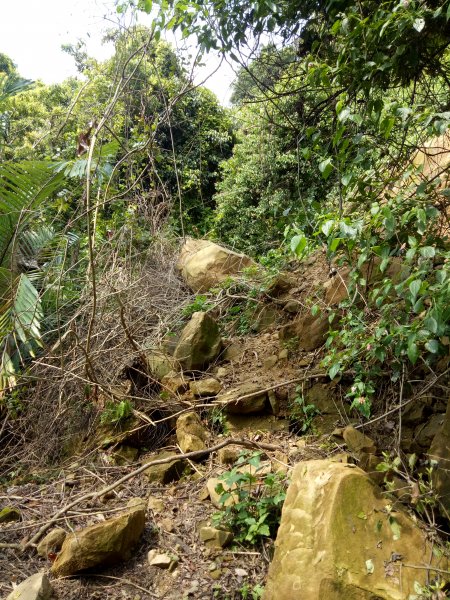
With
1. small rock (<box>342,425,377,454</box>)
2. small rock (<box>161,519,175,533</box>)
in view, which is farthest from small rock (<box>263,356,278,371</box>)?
small rock (<box>161,519,175,533</box>)

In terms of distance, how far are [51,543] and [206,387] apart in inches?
63.2

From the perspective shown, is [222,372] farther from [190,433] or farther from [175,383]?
→ [190,433]

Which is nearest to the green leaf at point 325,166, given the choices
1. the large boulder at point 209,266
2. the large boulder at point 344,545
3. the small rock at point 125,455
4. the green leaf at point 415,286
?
the green leaf at point 415,286

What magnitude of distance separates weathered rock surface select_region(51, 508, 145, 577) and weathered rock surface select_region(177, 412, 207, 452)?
85cm

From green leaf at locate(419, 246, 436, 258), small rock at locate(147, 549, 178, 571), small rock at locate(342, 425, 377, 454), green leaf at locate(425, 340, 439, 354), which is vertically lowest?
small rock at locate(342, 425, 377, 454)

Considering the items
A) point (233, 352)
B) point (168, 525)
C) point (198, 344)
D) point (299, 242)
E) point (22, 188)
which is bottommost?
point (168, 525)

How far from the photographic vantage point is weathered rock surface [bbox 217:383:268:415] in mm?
3576

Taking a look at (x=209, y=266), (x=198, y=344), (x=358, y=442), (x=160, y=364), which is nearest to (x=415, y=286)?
(x=358, y=442)

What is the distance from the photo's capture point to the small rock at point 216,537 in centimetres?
260

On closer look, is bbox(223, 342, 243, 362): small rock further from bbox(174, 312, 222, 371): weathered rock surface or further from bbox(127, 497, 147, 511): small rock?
bbox(127, 497, 147, 511): small rock

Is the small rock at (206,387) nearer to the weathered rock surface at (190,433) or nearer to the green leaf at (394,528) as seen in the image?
the weathered rock surface at (190,433)

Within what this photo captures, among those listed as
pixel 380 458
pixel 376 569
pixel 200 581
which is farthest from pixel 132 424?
pixel 376 569

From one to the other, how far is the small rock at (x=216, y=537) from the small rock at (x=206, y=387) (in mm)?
1343

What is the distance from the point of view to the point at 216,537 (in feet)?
8.58
